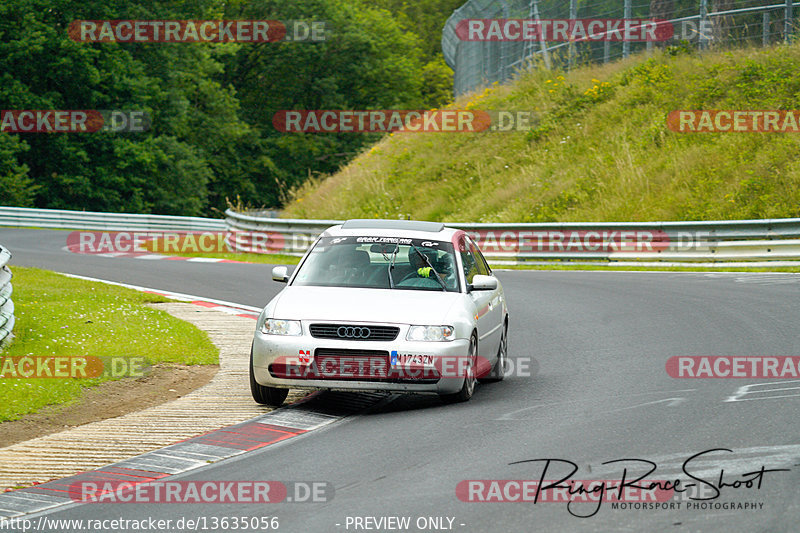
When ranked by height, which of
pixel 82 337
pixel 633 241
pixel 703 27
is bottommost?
pixel 82 337

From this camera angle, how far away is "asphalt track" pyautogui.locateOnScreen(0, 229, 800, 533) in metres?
6.33

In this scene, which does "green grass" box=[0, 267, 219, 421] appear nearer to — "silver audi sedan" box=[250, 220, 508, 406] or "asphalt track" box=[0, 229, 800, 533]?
"silver audi sedan" box=[250, 220, 508, 406]

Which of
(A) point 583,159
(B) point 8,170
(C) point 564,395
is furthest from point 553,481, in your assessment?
(B) point 8,170

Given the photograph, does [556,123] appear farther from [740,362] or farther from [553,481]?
[553,481]

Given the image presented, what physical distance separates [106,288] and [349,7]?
52332mm

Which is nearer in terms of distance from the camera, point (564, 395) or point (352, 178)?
point (564, 395)

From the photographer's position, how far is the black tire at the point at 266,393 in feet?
31.9

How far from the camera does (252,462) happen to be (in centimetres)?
776

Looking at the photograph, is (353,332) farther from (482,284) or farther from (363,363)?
(482,284)

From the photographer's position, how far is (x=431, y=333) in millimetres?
9430
